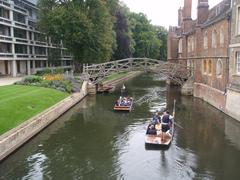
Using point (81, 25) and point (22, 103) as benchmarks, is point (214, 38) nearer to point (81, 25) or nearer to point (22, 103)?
point (22, 103)

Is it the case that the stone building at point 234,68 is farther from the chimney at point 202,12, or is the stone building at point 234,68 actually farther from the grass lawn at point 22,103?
the grass lawn at point 22,103

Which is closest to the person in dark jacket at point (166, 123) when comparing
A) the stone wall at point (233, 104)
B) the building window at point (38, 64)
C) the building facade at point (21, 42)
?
the stone wall at point (233, 104)

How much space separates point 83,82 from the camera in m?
36.8

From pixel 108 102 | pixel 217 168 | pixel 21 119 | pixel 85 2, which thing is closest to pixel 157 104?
pixel 108 102

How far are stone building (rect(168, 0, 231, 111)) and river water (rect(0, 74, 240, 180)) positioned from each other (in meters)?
3.26

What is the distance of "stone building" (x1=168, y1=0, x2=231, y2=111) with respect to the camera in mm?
26094

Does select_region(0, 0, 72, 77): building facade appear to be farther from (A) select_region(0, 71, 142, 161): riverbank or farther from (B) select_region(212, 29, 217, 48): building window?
(B) select_region(212, 29, 217, 48): building window

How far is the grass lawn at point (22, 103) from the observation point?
59.4ft

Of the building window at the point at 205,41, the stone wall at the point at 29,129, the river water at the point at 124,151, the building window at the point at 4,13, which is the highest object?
the building window at the point at 4,13

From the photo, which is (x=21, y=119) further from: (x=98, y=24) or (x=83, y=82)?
(x=98, y=24)

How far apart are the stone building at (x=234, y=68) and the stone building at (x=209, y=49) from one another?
122cm

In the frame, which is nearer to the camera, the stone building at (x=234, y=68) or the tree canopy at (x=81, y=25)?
the stone building at (x=234, y=68)

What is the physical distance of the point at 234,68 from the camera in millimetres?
23469

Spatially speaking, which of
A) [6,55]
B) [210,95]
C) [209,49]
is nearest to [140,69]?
[209,49]
